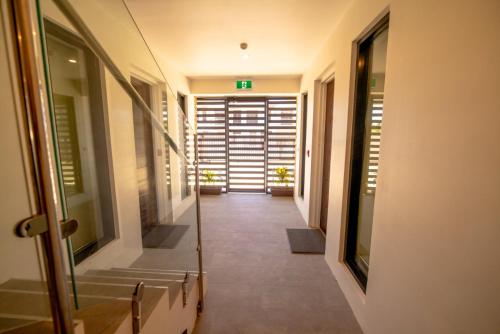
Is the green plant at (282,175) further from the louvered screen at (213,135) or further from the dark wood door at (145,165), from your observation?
the dark wood door at (145,165)

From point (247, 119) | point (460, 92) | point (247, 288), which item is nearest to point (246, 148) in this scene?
point (247, 119)

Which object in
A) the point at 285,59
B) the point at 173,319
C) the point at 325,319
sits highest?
the point at 285,59

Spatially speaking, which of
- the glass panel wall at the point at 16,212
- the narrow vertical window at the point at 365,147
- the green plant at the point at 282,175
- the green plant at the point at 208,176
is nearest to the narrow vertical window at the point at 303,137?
the green plant at the point at 282,175

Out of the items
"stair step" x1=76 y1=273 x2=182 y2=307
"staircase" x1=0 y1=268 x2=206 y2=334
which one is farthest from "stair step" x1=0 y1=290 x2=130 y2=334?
"stair step" x1=76 y1=273 x2=182 y2=307

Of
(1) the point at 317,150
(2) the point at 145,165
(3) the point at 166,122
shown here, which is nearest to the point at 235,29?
(3) the point at 166,122

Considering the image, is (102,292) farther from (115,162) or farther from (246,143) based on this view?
(246,143)

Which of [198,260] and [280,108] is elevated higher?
[280,108]

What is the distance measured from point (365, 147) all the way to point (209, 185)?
4258 millimetres

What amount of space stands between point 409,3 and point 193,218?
93.1 inches

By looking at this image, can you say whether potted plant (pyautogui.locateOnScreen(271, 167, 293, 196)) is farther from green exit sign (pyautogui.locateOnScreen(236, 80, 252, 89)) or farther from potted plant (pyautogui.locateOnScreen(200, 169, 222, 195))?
green exit sign (pyautogui.locateOnScreen(236, 80, 252, 89))

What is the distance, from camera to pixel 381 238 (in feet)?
4.80

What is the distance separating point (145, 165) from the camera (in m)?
2.70

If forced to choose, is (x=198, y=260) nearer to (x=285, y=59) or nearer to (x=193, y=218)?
(x=193, y=218)

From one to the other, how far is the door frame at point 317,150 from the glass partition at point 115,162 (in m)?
1.96
